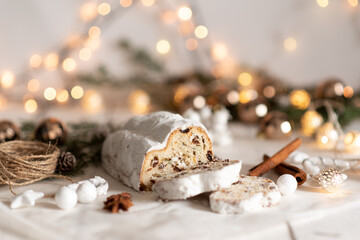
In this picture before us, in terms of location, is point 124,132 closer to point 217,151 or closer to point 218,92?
point 217,151

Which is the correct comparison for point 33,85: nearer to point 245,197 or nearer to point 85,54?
point 85,54

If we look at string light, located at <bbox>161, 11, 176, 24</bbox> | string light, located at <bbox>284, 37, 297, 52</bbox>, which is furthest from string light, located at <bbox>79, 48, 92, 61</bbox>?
string light, located at <bbox>284, 37, 297, 52</bbox>

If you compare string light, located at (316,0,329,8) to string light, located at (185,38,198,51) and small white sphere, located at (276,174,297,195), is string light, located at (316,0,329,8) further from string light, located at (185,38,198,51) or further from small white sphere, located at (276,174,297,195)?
small white sphere, located at (276,174,297,195)

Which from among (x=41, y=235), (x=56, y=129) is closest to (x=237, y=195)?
(x=41, y=235)

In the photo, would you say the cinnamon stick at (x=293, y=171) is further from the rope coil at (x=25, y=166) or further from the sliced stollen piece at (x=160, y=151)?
the rope coil at (x=25, y=166)

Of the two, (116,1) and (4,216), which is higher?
(116,1)
